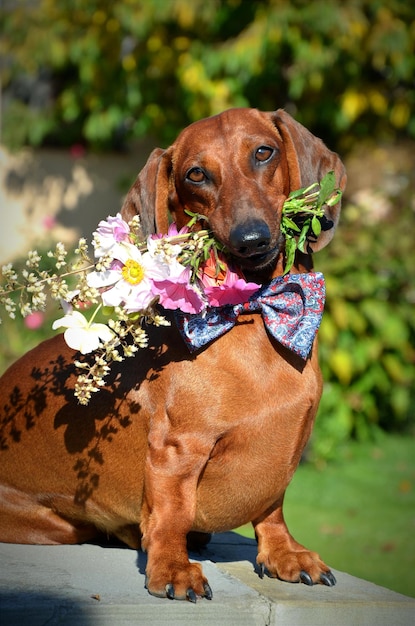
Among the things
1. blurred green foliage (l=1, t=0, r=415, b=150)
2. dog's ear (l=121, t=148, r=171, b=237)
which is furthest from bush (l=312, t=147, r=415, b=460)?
dog's ear (l=121, t=148, r=171, b=237)

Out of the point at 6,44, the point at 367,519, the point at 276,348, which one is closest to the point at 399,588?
the point at 367,519

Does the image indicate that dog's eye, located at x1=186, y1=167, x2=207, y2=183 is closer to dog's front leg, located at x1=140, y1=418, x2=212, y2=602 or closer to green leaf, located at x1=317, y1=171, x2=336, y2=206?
green leaf, located at x1=317, y1=171, x2=336, y2=206

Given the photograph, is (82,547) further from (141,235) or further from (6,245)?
(6,245)

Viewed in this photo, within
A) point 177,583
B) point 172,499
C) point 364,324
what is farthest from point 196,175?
point 364,324

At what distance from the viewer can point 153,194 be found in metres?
3.00

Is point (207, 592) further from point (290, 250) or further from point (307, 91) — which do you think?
point (307, 91)

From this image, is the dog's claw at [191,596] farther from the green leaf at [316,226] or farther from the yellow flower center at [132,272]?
the green leaf at [316,226]

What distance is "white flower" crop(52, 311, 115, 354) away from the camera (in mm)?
2691

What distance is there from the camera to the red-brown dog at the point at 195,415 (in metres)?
2.69

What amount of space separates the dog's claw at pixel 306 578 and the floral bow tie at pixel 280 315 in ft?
2.55

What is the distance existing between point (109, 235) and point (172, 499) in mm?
888

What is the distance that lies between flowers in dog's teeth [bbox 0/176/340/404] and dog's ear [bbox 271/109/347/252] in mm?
102

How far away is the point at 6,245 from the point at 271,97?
3.29m

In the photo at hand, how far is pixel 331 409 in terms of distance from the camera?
7.20 m
